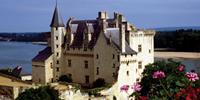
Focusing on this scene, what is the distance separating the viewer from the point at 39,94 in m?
24.6

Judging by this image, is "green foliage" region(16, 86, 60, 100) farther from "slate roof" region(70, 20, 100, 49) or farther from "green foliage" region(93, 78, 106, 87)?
"slate roof" region(70, 20, 100, 49)

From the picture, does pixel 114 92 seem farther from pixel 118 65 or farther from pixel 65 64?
pixel 65 64

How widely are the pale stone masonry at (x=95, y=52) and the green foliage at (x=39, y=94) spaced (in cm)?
801

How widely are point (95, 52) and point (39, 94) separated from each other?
34.4 ft

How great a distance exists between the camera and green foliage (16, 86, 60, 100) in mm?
24234

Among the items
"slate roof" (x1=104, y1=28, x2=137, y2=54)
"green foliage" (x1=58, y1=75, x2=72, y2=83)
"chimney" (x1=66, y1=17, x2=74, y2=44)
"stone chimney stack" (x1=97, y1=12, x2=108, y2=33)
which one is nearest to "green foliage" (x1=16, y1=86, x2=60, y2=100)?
"slate roof" (x1=104, y1=28, x2=137, y2=54)

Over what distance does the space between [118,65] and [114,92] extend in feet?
6.16

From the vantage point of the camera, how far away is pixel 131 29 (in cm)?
3503

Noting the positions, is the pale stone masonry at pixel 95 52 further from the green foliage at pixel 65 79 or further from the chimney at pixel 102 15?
the green foliage at pixel 65 79

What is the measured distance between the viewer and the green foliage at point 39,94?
2423 centimetres

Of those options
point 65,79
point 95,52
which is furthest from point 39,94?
point 65,79

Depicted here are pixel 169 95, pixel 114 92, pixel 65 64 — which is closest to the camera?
pixel 169 95

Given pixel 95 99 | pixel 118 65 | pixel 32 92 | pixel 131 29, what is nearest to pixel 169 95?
pixel 32 92

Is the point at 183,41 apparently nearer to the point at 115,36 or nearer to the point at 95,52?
the point at 95,52
